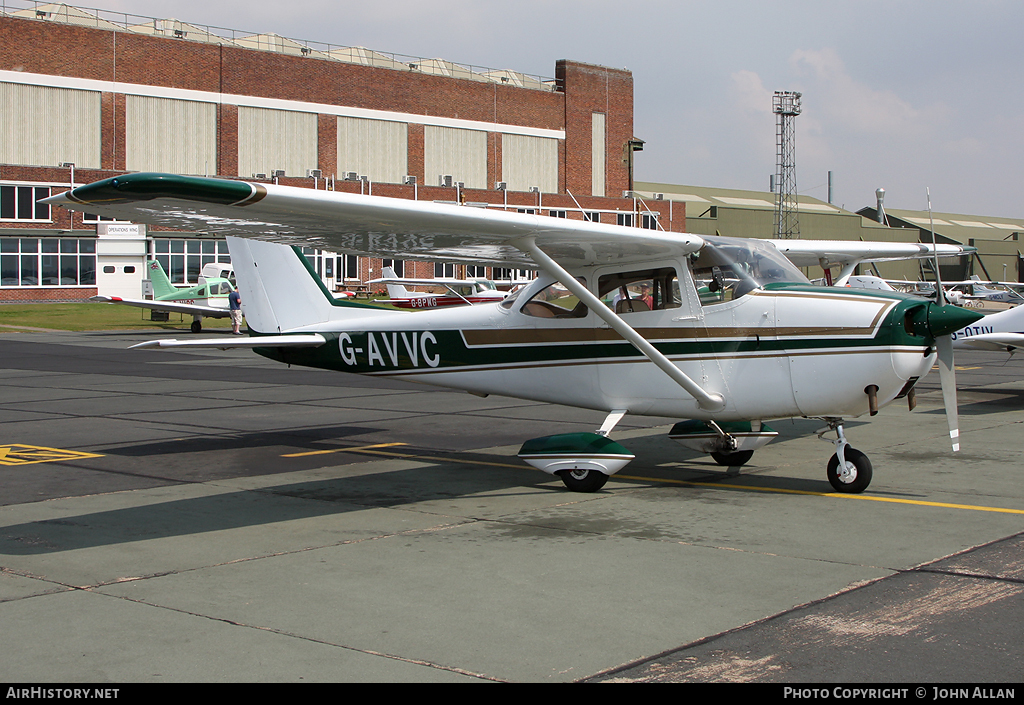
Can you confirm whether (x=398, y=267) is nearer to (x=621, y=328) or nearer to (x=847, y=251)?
(x=847, y=251)

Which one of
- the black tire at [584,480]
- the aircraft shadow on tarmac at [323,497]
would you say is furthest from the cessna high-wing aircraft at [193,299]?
the black tire at [584,480]

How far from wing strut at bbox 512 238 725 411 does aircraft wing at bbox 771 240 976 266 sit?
312 centimetres

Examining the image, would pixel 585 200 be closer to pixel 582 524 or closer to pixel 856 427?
pixel 856 427

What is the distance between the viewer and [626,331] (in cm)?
848

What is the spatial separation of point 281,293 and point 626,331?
4.68 metres

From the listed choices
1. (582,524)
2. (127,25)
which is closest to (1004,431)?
(582,524)

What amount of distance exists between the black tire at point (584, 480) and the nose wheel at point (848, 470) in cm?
188

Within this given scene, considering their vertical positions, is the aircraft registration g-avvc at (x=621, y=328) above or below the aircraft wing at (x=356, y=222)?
below

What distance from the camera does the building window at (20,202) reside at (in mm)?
51188

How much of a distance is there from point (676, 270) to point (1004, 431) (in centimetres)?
586

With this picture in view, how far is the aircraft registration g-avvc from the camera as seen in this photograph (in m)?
7.57

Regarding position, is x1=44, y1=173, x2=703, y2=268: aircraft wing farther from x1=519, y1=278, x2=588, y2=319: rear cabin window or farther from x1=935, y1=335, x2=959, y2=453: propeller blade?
x1=935, y1=335, x2=959, y2=453: propeller blade

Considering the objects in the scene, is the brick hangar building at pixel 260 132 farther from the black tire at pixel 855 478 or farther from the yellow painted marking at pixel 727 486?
the black tire at pixel 855 478
